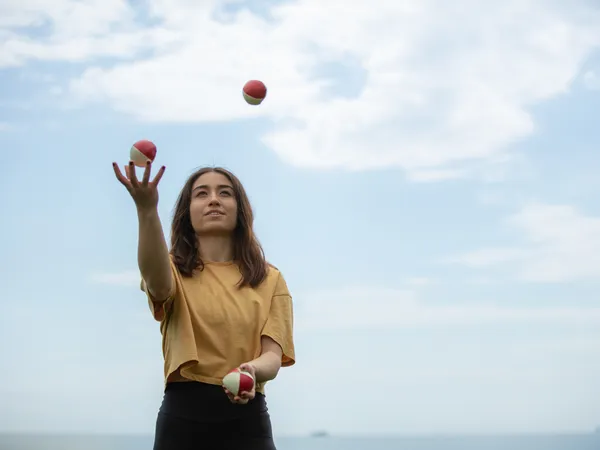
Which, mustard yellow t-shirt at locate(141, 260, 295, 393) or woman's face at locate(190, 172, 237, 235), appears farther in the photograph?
woman's face at locate(190, 172, 237, 235)

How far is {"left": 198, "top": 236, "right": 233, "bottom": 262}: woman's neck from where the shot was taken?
4074 mm

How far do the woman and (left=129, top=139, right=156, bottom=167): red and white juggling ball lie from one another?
30 cm

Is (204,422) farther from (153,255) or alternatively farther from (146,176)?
(146,176)

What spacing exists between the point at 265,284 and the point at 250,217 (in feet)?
Answer: 1.17

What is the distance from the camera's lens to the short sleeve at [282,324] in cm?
386

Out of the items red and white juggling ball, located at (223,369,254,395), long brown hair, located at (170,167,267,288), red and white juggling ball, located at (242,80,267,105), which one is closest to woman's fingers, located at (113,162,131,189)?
long brown hair, located at (170,167,267,288)

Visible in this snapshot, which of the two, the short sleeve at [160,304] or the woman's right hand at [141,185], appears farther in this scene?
the short sleeve at [160,304]

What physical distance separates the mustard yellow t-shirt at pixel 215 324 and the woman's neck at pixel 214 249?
0.26ft

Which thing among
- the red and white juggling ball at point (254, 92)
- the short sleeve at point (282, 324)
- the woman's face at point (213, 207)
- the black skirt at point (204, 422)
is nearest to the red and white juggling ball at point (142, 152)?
the woman's face at point (213, 207)

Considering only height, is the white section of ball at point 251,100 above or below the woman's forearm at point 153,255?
above

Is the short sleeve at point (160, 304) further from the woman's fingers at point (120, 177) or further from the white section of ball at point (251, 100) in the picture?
the white section of ball at point (251, 100)

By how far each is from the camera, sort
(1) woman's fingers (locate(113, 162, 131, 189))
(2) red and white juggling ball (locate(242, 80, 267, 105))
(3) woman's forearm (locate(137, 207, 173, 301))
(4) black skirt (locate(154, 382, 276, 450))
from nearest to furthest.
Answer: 1. (1) woman's fingers (locate(113, 162, 131, 189))
2. (3) woman's forearm (locate(137, 207, 173, 301))
3. (4) black skirt (locate(154, 382, 276, 450))
4. (2) red and white juggling ball (locate(242, 80, 267, 105))

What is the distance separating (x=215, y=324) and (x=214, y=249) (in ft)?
1.48

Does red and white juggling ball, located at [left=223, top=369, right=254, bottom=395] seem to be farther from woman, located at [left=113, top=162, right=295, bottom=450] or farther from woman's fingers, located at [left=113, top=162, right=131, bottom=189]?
woman's fingers, located at [left=113, top=162, right=131, bottom=189]
